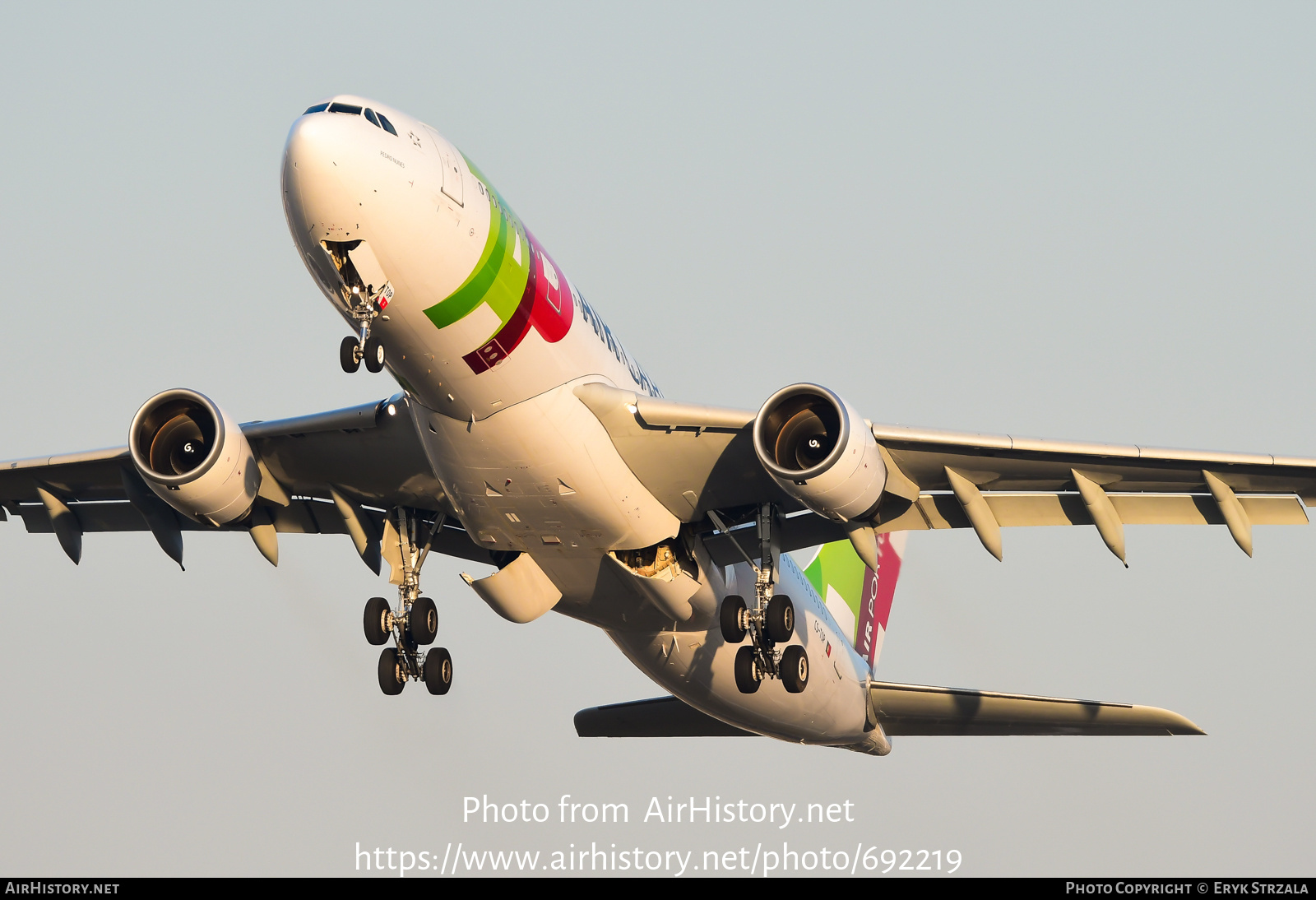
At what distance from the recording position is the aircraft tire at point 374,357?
1536cm

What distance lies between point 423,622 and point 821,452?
6.16 metres

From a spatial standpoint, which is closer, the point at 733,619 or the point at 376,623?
the point at 733,619

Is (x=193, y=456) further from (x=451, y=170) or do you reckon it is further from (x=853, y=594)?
(x=853, y=594)

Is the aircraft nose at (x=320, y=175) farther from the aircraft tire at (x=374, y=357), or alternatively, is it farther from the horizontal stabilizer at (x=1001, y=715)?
the horizontal stabilizer at (x=1001, y=715)

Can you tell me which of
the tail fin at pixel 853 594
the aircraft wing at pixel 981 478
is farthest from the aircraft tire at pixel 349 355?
the tail fin at pixel 853 594

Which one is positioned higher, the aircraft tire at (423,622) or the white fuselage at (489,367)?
the white fuselage at (489,367)

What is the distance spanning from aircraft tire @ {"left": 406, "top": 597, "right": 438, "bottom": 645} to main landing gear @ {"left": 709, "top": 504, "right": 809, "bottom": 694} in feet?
13.0

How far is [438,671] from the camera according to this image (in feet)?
68.5

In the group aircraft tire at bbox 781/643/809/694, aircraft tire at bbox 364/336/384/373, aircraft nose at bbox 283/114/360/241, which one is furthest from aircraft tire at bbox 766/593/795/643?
aircraft nose at bbox 283/114/360/241

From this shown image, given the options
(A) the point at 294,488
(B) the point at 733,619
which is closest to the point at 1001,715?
(B) the point at 733,619

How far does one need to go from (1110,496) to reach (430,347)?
9.69 meters

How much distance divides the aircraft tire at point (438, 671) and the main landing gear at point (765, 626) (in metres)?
3.97

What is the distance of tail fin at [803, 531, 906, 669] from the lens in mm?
30969

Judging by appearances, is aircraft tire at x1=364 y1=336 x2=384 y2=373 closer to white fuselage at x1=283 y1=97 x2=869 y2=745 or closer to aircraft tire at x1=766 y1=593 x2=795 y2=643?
white fuselage at x1=283 y1=97 x2=869 y2=745
